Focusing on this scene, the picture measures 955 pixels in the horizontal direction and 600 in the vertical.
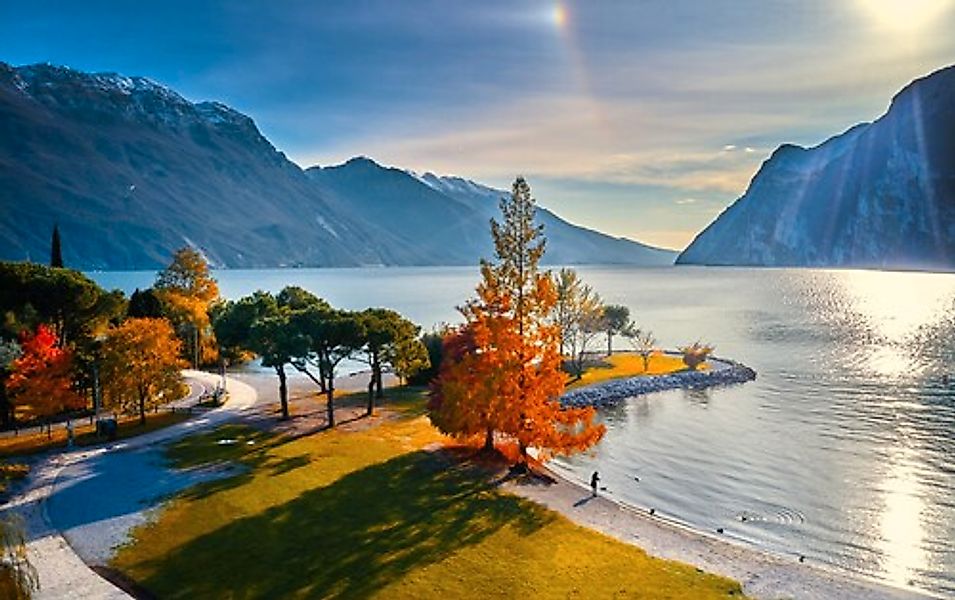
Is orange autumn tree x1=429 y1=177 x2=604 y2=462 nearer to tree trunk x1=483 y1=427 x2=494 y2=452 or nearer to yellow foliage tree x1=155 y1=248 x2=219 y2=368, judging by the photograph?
tree trunk x1=483 y1=427 x2=494 y2=452

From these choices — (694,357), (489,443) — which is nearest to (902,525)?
(489,443)

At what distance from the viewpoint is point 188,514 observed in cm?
3588

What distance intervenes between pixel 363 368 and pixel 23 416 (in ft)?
180

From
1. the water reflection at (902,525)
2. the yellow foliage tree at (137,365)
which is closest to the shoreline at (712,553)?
the water reflection at (902,525)

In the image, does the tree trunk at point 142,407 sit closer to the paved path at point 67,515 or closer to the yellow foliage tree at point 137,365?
the yellow foliage tree at point 137,365

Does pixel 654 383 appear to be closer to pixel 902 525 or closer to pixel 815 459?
pixel 815 459

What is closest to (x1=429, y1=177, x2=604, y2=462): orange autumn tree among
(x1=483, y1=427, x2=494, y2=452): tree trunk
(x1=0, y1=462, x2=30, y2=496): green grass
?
(x1=483, y1=427, x2=494, y2=452): tree trunk

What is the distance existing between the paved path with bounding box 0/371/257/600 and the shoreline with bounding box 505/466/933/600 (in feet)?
74.4

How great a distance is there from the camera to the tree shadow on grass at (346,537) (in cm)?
2844

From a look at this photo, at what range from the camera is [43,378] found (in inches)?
2082

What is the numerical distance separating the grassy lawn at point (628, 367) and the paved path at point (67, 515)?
4563 centimetres

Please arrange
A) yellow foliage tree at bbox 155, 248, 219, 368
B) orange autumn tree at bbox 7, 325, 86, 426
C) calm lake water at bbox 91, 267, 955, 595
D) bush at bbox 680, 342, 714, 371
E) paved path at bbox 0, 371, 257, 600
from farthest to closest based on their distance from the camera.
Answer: bush at bbox 680, 342, 714, 371 < yellow foliage tree at bbox 155, 248, 219, 368 < orange autumn tree at bbox 7, 325, 86, 426 < calm lake water at bbox 91, 267, 955, 595 < paved path at bbox 0, 371, 257, 600

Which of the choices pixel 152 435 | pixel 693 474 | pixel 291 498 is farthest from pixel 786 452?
pixel 152 435

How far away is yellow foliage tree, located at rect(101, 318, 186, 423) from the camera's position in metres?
55.9
